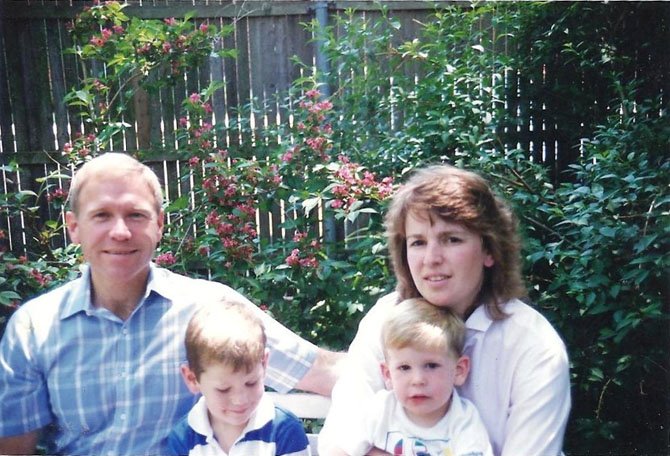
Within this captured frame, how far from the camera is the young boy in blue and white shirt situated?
1.00 m

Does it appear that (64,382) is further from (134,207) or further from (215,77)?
(215,77)

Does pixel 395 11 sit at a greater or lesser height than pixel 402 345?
greater

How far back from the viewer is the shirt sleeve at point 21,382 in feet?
3.73

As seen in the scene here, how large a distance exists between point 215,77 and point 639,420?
133 cm

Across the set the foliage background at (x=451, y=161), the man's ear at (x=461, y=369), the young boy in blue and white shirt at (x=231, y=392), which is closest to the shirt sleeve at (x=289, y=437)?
the young boy in blue and white shirt at (x=231, y=392)

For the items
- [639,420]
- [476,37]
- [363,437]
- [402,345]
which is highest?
[476,37]

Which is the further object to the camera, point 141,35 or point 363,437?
point 141,35

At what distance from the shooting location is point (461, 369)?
101 cm

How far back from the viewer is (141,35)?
186 centimetres

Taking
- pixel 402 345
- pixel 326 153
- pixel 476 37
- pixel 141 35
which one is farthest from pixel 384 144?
pixel 402 345

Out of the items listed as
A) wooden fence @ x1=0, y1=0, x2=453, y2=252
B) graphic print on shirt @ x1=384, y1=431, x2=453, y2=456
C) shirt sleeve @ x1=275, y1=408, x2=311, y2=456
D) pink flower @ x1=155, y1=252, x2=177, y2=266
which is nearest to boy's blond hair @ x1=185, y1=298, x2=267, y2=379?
shirt sleeve @ x1=275, y1=408, x2=311, y2=456

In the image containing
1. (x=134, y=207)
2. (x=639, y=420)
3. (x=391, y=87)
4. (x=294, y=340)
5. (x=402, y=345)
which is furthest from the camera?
(x=391, y=87)

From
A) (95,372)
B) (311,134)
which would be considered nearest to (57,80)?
(311,134)

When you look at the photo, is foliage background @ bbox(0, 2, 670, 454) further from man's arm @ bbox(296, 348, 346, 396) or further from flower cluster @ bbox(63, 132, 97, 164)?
man's arm @ bbox(296, 348, 346, 396)
